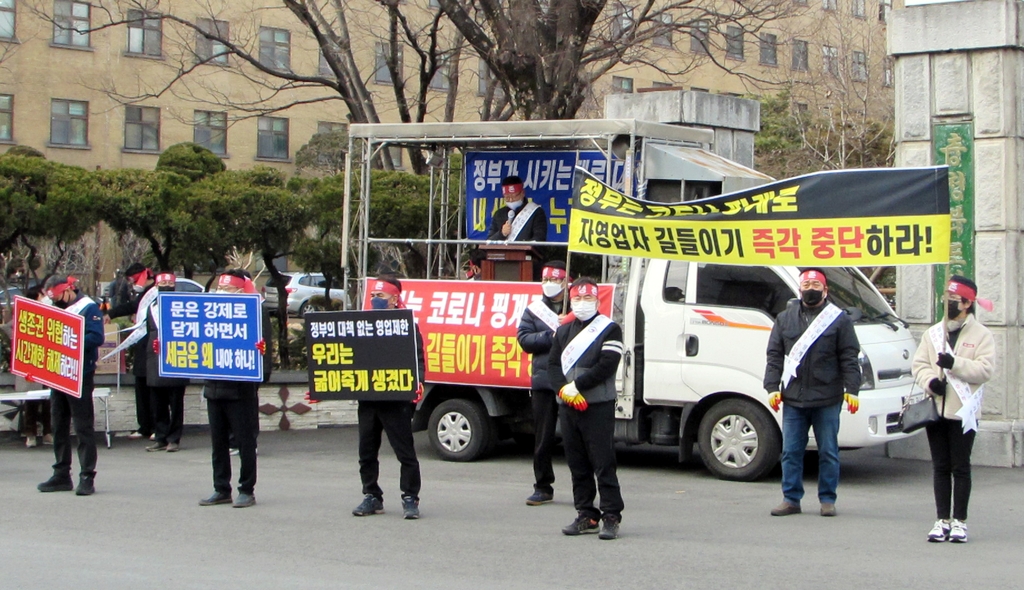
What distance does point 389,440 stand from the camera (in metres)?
9.03

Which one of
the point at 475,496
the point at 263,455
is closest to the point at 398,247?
the point at 263,455

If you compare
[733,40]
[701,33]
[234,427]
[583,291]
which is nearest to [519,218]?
[234,427]

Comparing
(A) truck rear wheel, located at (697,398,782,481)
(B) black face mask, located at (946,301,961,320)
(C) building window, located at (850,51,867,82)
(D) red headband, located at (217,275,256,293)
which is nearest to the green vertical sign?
(A) truck rear wheel, located at (697,398,782,481)

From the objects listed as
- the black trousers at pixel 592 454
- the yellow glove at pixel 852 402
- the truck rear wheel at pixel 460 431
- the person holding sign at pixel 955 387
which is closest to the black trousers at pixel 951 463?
the person holding sign at pixel 955 387

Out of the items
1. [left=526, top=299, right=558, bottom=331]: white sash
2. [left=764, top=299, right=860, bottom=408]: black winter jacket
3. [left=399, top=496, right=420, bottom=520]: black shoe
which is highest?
[left=526, top=299, right=558, bottom=331]: white sash

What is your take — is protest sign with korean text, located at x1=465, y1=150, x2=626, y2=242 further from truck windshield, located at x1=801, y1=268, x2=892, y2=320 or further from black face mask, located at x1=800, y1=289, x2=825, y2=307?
black face mask, located at x1=800, y1=289, x2=825, y2=307

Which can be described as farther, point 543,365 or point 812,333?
point 543,365

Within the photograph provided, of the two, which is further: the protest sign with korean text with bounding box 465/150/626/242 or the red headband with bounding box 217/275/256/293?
the protest sign with korean text with bounding box 465/150/626/242

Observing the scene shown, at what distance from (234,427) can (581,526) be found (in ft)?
9.33

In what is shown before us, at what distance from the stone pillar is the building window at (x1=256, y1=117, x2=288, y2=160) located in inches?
1363

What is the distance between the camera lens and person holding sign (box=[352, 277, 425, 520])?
8.93 meters

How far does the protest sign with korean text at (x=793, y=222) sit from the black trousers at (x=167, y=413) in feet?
17.4

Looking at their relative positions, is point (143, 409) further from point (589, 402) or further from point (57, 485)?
point (589, 402)

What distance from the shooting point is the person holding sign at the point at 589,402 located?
318 inches
